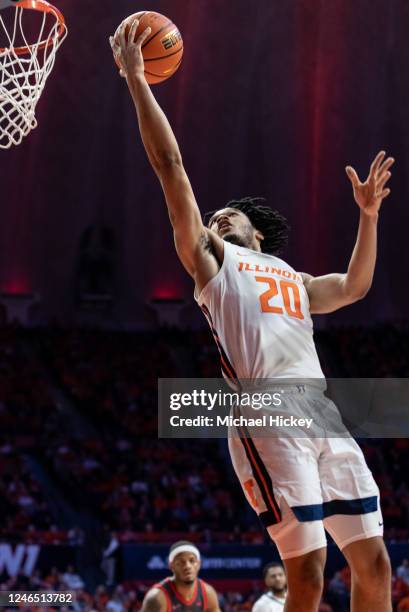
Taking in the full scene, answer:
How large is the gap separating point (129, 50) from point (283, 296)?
124cm

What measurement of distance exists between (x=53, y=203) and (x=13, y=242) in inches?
52.9

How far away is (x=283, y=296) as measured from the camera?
3729 mm

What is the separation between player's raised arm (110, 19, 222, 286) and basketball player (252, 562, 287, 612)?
12.6 ft

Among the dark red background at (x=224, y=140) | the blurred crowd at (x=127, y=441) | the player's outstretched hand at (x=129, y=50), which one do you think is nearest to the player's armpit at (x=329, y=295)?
the player's outstretched hand at (x=129, y=50)

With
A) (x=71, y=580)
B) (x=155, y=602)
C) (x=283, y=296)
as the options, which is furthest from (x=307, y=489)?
(x=71, y=580)

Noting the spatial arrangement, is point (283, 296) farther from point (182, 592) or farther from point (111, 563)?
point (111, 563)

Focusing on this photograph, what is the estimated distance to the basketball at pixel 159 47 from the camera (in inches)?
164

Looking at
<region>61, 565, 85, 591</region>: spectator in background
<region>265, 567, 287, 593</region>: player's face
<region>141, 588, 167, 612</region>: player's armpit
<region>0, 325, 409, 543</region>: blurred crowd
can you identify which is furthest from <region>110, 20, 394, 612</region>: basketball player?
<region>0, 325, 409, 543</region>: blurred crowd

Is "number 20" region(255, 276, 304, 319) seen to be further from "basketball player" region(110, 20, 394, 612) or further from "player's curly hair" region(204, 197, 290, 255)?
"player's curly hair" region(204, 197, 290, 255)

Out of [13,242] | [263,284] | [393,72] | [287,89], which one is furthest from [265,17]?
[263,284]

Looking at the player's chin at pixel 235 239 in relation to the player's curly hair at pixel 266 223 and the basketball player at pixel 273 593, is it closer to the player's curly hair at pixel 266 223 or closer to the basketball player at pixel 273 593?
the player's curly hair at pixel 266 223

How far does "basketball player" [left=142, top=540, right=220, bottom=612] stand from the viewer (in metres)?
6.12

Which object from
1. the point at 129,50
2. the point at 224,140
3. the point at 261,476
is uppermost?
the point at 224,140

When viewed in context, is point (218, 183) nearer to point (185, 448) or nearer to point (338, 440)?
point (185, 448)
